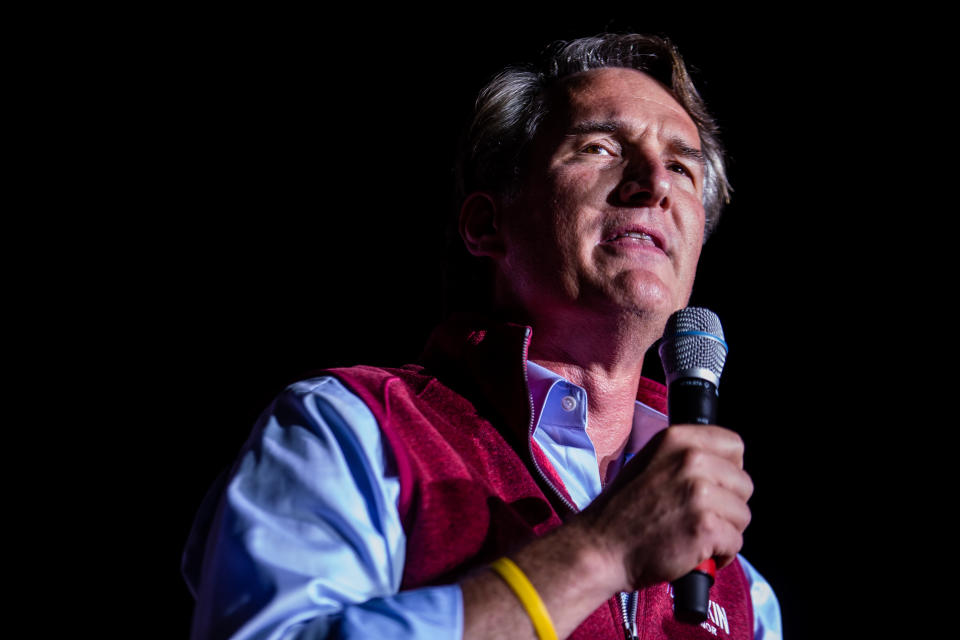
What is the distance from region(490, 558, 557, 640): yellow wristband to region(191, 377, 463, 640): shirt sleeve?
0.24 ft

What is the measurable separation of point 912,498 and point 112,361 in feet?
8.07

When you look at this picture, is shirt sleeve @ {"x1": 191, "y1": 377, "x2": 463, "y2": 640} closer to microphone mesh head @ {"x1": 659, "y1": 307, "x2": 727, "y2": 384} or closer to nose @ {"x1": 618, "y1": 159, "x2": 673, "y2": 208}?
microphone mesh head @ {"x1": 659, "y1": 307, "x2": 727, "y2": 384}

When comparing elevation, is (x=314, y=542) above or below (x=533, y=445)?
above

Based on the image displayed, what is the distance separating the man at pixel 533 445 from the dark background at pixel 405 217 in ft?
1.43

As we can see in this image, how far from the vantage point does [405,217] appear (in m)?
2.80

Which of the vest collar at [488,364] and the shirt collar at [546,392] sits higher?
the vest collar at [488,364]

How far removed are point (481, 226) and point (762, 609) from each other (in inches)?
47.7

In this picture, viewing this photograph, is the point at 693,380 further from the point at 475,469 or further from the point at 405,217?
the point at 405,217

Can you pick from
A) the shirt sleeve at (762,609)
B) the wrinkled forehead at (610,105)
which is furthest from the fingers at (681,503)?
the wrinkled forehead at (610,105)

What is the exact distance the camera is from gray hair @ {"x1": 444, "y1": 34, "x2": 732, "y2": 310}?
2.14 metres

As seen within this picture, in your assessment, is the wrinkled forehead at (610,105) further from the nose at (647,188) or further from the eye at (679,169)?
the nose at (647,188)

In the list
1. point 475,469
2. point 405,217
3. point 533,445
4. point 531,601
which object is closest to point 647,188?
point 533,445

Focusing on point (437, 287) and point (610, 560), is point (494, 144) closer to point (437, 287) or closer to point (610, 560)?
point (437, 287)

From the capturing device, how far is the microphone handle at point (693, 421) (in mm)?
1024
